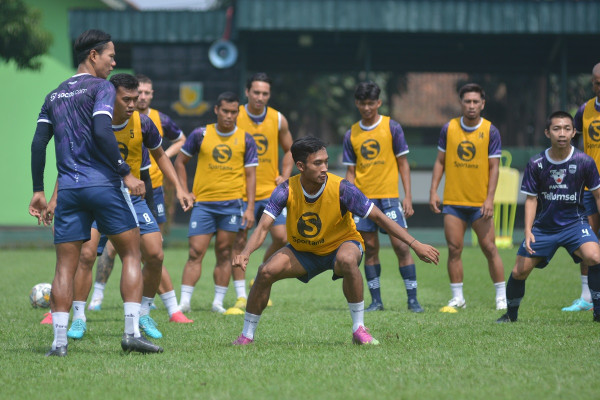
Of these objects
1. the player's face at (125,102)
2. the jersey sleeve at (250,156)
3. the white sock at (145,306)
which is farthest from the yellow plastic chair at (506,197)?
the player's face at (125,102)

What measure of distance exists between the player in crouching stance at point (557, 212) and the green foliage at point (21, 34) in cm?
1797

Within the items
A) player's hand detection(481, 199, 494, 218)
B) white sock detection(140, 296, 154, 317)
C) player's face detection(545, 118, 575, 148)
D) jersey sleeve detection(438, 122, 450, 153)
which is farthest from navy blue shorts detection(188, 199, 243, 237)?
player's face detection(545, 118, 575, 148)

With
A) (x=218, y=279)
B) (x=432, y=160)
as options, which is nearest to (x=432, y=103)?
(x=432, y=160)

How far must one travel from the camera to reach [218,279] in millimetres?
9641

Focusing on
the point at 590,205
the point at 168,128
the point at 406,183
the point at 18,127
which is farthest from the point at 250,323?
the point at 18,127

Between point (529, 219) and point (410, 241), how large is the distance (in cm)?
186

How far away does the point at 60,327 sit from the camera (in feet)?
21.2

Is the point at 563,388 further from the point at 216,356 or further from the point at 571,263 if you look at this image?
the point at 571,263

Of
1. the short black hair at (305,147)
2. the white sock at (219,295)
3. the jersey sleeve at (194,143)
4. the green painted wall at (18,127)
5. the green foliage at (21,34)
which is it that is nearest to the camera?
the short black hair at (305,147)

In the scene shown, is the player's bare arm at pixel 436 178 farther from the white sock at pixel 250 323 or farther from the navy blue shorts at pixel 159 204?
the white sock at pixel 250 323

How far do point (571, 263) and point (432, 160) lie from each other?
6.80 meters

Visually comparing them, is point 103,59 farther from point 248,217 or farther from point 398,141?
point 398,141

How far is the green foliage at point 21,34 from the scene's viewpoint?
75.4ft

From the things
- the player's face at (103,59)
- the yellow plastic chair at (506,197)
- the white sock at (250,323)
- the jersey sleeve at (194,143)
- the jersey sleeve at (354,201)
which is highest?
the player's face at (103,59)
